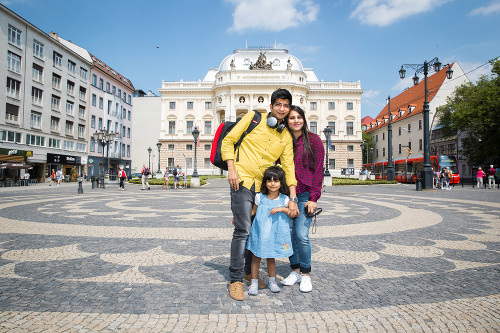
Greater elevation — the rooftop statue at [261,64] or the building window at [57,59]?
the rooftop statue at [261,64]

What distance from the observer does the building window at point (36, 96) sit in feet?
118

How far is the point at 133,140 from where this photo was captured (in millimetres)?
67500

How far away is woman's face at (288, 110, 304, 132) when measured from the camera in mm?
3488

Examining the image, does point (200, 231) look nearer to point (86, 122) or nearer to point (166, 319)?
point (166, 319)

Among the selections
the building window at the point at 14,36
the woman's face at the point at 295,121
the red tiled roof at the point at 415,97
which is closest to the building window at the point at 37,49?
the building window at the point at 14,36

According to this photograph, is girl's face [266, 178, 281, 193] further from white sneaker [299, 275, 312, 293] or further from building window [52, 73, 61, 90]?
building window [52, 73, 61, 90]

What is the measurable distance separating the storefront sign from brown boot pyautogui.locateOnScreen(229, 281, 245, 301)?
1664 inches

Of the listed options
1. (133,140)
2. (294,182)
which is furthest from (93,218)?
(133,140)

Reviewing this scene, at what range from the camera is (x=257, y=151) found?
11.0 ft

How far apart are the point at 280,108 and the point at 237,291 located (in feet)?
6.22

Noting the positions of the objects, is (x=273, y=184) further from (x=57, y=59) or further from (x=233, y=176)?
(x=57, y=59)

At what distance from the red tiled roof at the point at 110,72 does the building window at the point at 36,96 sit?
13.0 metres

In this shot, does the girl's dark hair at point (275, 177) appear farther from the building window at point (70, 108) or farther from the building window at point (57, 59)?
the building window at point (70, 108)

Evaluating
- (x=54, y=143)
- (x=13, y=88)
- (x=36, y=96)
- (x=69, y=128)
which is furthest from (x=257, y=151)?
(x=69, y=128)
